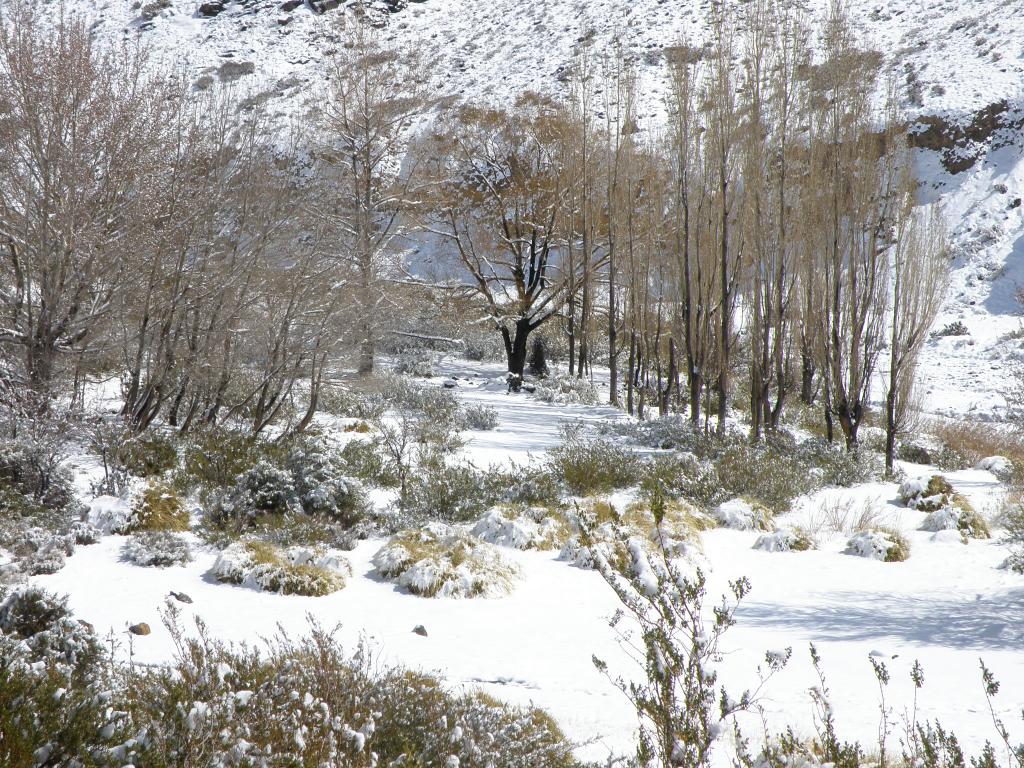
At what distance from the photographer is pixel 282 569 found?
5.14m

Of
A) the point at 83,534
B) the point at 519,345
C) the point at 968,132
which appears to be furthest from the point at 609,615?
the point at 968,132

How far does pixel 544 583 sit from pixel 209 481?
3767 millimetres

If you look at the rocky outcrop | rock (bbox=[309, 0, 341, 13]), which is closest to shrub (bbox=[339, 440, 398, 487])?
the rocky outcrop

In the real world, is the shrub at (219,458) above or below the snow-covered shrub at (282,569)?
above

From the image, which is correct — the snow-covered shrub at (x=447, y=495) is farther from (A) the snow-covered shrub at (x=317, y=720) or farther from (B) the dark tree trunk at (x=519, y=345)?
(B) the dark tree trunk at (x=519, y=345)

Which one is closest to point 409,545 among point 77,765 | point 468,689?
point 468,689

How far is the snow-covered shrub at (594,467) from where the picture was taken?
852 cm

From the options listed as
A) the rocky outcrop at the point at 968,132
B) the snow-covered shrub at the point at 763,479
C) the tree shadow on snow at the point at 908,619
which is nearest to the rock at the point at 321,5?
the rocky outcrop at the point at 968,132

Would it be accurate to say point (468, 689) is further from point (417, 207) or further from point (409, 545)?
point (417, 207)

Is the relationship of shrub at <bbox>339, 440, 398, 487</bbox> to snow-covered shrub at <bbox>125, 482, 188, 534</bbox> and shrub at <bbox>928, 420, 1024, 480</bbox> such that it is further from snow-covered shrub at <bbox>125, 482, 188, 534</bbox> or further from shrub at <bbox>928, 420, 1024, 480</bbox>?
shrub at <bbox>928, 420, 1024, 480</bbox>

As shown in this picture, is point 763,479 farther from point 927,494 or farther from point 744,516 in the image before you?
point 927,494

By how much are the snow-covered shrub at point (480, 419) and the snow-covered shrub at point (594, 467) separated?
2.47m

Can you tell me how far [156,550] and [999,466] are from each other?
11717 mm

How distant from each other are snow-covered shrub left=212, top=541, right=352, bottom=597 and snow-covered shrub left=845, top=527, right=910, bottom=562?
15.7 feet
